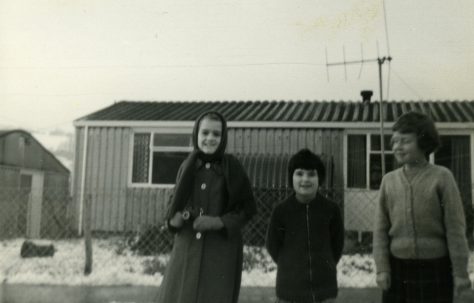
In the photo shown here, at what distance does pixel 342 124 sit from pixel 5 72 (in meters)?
7.21

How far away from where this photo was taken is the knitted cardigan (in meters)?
2.43

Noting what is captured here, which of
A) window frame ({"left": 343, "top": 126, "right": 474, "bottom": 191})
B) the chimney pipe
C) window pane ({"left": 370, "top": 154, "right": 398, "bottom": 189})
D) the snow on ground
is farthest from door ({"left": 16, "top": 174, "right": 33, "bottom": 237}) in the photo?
the chimney pipe

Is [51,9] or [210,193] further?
[51,9]

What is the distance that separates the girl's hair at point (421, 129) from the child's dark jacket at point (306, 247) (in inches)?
26.4

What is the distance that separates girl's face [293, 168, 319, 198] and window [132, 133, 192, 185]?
763 cm

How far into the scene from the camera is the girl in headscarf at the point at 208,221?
9.00 feet

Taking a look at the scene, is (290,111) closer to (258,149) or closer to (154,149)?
(258,149)

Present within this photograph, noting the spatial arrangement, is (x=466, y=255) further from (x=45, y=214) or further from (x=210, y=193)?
(x=45, y=214)

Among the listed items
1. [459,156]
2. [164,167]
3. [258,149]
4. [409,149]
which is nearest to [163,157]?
[164,167]

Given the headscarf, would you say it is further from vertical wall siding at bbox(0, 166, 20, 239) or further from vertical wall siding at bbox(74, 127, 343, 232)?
vertical wall siding at bbox(74, 127, 343, 232)

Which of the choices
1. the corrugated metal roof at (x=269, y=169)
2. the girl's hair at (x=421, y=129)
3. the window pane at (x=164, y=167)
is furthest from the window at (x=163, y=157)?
the girl's hair at (x=421, y=129)

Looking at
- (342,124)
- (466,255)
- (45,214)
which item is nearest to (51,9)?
(466,255)

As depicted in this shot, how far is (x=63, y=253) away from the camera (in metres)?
6.82

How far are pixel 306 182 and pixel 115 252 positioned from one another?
184 inches
